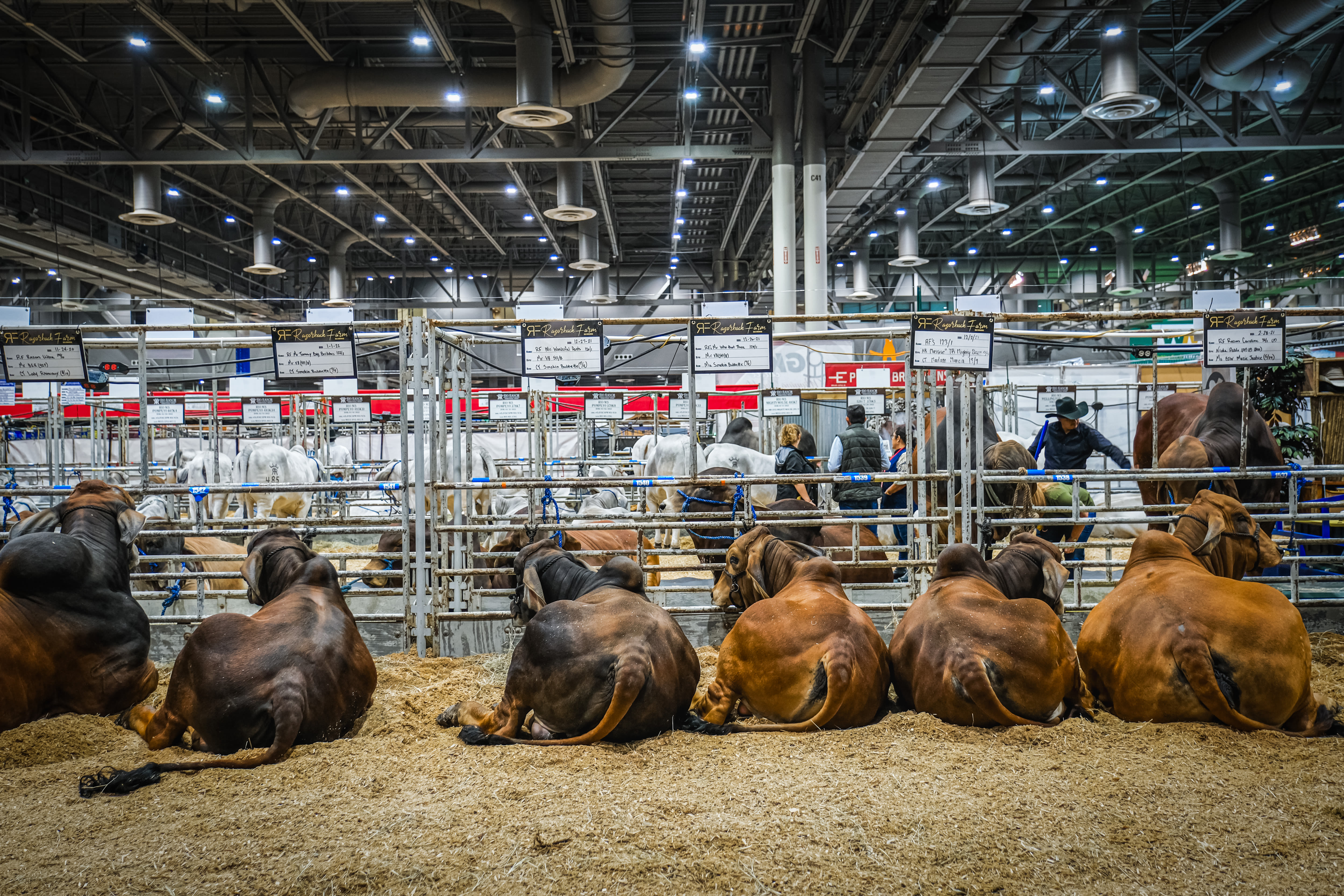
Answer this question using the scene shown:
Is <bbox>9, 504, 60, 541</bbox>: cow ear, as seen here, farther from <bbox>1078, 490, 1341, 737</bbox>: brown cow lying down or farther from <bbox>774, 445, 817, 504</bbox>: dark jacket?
<bbox>1078, 490, 1341, 737</bbox>: brown cow lying down

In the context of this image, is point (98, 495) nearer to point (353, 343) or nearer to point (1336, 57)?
point (353, 343)

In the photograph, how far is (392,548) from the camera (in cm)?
904

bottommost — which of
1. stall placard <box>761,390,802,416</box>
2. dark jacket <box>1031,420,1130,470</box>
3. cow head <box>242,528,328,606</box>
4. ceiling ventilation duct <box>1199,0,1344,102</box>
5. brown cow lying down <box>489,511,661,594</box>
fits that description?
brown cow lying down <box>489,511,661,594</box>

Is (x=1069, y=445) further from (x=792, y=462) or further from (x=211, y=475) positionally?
(x=211, y=475)

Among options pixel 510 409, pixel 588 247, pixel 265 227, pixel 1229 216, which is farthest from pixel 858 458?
pixel 1229 216

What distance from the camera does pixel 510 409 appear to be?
42.4ft

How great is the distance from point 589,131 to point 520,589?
15563 mm

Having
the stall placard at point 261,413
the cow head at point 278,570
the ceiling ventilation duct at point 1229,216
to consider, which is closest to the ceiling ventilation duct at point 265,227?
the stall placard at point 261,413

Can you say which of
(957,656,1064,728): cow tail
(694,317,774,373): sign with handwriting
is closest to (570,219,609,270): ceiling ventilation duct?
(694,317,774,373): sign with handwriting

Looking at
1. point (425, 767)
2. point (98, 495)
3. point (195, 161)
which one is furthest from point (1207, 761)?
point (195, 161)

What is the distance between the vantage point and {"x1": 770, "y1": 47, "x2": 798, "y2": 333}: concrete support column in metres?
15.8

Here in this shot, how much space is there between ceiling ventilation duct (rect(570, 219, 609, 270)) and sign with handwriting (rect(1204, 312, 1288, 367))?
18.4 meters

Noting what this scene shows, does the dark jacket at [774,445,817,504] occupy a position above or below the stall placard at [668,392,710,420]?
below

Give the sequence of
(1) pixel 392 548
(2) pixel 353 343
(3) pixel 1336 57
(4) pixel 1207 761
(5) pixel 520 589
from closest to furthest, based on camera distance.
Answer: (4) pixel 1207 761 < (5) pixel 520 589 < (2) pixel 353 343 < (1) pixel 392 548 < (3) pixel 1336 57
